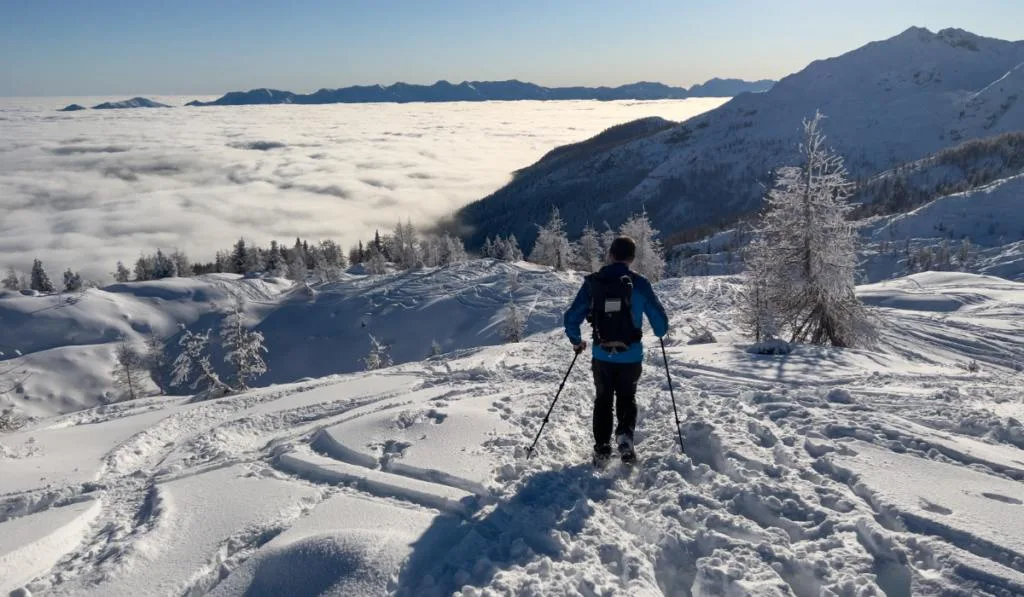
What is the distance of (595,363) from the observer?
652 cm

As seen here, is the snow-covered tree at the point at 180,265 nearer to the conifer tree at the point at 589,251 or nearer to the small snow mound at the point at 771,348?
the conifer tree at the point at 589,251

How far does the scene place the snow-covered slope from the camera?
6369 centimetres

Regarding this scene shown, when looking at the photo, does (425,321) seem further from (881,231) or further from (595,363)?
(881,231)

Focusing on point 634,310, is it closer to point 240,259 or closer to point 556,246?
point 556,246

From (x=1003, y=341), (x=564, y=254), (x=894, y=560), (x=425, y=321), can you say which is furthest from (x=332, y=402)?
(x=564, y=254)

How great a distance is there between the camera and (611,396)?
21.6ft

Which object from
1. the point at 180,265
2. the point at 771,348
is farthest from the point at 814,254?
the point at 180,265

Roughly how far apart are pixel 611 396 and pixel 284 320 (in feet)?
260

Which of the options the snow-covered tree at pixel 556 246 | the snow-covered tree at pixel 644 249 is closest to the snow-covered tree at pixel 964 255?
the snow-covered tree at pixel 644 249

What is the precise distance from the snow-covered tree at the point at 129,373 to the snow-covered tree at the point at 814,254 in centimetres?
6302

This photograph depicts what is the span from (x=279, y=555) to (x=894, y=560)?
15.9 feet

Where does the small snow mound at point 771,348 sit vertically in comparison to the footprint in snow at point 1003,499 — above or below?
below

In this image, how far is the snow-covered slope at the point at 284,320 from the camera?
6369cm

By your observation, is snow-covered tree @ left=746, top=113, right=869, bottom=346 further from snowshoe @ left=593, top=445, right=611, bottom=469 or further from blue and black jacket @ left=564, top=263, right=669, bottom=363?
snowshoe @ left=593, top=445, right=611, bottom=469
